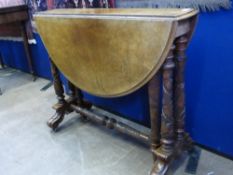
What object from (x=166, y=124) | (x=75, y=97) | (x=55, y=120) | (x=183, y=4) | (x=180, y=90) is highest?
(x=183, y=4)

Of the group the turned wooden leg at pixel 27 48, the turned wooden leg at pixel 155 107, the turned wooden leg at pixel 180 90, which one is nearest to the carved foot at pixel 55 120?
the turned wooden leg at pixel 155 107

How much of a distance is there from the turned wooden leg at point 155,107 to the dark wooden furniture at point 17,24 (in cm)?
A: 194

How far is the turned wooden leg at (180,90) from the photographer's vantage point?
1.22 meters

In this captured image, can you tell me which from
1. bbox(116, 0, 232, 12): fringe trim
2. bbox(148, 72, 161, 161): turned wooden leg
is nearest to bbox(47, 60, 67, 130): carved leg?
bbox(116, 0, 232, 12): fringe trim

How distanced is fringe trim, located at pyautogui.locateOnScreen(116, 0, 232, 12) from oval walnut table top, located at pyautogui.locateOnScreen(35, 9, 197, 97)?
7.4 inches

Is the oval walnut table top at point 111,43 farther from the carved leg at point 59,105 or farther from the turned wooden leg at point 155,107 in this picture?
the carved leg at point 59,105

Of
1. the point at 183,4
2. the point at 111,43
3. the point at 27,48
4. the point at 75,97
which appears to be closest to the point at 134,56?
the point at 111,43

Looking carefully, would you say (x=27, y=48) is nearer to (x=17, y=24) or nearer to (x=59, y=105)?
(x=17, y=24)

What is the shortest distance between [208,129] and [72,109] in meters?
1.03

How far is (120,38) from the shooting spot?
126cm

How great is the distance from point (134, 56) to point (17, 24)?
207 cm

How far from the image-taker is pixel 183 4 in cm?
142

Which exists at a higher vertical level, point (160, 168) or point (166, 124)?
point (166, 124)

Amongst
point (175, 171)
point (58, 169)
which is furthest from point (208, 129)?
point (58, 169)
